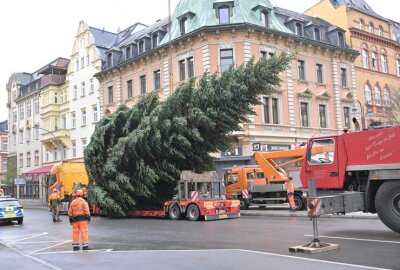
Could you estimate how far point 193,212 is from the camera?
2002cm

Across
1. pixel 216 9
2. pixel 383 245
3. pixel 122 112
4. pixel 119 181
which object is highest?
pixel 216 9

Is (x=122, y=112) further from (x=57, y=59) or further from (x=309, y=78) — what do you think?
(x=57, y=59)

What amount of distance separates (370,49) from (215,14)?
16.8 m

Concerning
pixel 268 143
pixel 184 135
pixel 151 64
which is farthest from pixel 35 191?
pixel 184 135

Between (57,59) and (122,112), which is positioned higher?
(57,59)

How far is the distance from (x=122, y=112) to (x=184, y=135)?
13.2 feet

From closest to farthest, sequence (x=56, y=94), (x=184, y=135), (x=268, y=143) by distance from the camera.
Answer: (x=184, y=135)
(x=268, y=143)
(x=56, y=94)

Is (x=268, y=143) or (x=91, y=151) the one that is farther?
(x=268, y=143)

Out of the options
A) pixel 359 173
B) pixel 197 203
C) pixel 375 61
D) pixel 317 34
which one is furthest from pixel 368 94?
pixel 359 173

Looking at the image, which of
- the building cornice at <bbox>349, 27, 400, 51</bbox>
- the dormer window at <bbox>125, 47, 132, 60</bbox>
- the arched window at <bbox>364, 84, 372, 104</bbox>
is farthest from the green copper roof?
the arched window at <bbox>364, 84, 372, 104</bbox>

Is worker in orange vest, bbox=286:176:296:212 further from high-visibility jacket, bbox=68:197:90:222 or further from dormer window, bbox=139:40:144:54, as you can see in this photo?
dormer window, bbox=139:40:144:54

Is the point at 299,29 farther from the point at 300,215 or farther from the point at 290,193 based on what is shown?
the point at 300,215

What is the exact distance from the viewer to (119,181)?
22922 mm

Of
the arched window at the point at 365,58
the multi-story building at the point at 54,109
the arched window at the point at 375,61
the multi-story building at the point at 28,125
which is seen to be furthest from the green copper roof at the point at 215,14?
the multi-story building at the point at 28,125
